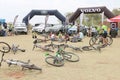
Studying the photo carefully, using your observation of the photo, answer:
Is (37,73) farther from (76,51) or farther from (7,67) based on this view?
(76,51)

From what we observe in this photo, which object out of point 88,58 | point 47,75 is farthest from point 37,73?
point 88,58

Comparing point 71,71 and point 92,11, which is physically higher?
point 92,11

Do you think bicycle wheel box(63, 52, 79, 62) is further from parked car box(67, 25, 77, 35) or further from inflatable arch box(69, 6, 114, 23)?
inflatable arch box(69, 6, 114, 23)

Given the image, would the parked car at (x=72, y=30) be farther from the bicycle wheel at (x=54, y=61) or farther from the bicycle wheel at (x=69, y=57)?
the bicycle wheel at (x=54, y=61)

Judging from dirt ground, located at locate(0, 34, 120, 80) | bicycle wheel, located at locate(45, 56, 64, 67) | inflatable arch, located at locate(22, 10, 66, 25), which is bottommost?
dirt ground, located at locate(0, 34, 120, 80)

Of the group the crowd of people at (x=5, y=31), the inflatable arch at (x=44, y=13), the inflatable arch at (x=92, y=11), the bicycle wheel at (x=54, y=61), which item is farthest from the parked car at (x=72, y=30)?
the bicycle wheel at (x=54, y=61)

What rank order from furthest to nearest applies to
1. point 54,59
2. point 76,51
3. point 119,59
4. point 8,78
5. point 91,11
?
point 91,11 < point 76,51 < point 119,59 < point 54,59 < point 8,78

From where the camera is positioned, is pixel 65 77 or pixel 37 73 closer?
pixel 65 77

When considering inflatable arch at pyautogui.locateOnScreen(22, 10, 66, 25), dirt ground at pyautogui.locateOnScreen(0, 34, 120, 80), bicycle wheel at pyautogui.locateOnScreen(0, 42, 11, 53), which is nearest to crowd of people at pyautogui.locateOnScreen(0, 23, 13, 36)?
inflatable arch at pyautogui.locateOnScreen(22, 10, 66, 25)

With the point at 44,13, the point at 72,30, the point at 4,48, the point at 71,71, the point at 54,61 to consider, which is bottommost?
the point at 71,71

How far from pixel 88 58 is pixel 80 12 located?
84.6ft

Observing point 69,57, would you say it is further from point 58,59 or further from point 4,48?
point 4,48

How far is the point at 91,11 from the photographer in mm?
40750

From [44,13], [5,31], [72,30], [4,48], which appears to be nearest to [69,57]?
[4,48]
